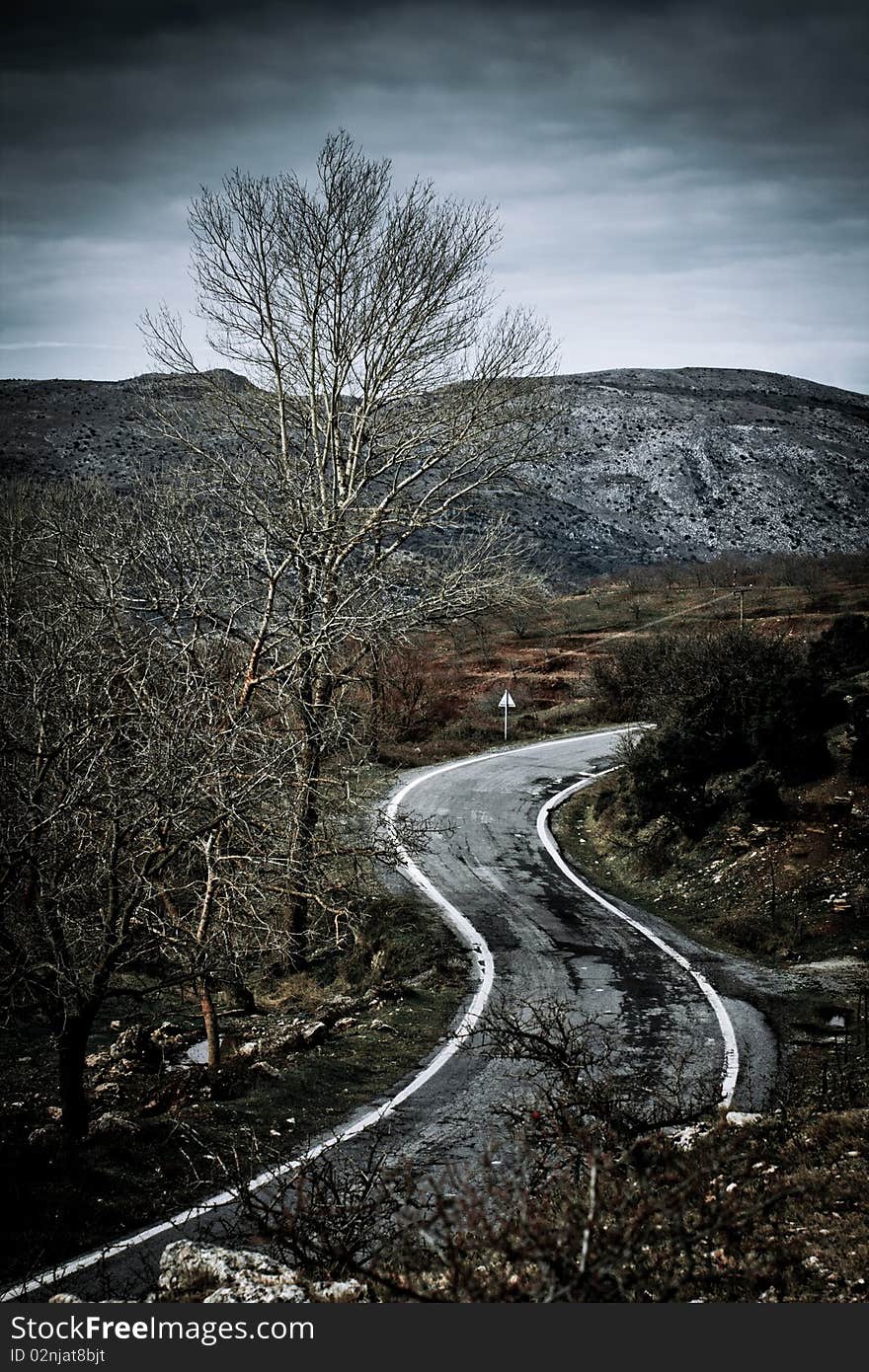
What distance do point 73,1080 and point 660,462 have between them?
10638 centimetres

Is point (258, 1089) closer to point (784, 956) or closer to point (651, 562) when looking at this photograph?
point (784, 956)

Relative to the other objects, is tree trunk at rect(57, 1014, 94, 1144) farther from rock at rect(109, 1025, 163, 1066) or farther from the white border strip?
rock at rect(109, 1025, 163, 1066)

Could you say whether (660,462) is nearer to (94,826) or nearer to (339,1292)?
(94,826)

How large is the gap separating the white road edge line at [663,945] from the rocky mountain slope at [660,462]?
55.4 meters

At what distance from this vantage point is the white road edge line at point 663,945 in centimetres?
809

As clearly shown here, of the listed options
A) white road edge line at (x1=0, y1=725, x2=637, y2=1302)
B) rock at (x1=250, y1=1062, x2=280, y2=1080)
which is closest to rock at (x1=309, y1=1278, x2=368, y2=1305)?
white road edge line at (x1=0, y1=725, x2=637, y2=1302)

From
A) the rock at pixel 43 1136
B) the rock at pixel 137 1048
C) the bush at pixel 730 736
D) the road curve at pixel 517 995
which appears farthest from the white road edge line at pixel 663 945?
the rock at pixel 137 1048

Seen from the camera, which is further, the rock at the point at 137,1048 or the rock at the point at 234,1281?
the rock at the point at 137,1048

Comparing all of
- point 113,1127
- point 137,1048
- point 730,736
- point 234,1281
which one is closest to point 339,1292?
point 234,1281

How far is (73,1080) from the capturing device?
680 centimetres

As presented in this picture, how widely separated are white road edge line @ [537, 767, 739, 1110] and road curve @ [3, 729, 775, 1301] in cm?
3

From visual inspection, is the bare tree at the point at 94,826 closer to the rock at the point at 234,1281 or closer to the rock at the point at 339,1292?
the rock at the point at 234,1281

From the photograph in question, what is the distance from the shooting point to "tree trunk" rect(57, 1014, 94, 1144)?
6707 mm

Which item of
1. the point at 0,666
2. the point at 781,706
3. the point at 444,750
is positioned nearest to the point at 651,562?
the point at 444,750
